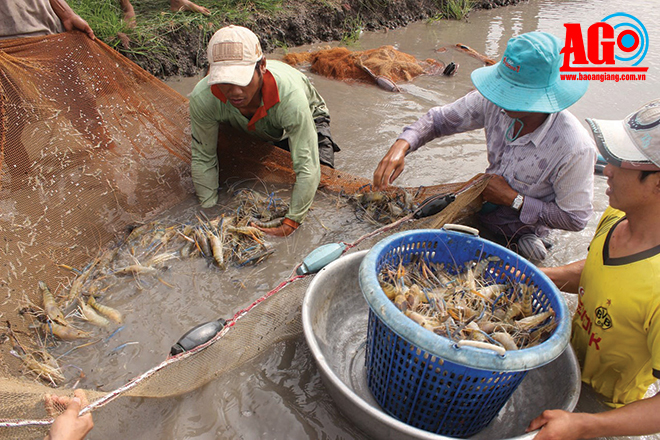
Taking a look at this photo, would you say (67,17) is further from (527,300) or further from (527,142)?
(527,300)

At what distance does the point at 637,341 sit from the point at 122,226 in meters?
3.56

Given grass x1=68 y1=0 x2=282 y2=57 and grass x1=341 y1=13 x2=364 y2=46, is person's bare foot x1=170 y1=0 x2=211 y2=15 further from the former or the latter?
grass x1=341 y1=13 x2=364 y2=46

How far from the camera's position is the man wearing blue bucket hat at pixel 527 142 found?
2.53m

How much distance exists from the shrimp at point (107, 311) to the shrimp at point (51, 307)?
0.62ft

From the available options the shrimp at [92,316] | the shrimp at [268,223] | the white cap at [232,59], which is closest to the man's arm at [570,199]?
the shrimp at [268,223]

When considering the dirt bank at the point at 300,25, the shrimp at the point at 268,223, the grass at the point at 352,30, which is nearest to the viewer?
the shrimp at the point at 268,223

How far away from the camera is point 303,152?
3.61 meters

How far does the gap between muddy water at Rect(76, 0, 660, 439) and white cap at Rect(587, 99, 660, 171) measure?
1793 mm

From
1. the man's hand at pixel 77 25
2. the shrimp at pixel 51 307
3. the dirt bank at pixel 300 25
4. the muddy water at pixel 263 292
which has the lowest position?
the muddy water at pixel 263 292

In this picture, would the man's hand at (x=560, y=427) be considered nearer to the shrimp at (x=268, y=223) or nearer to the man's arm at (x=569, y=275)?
the man's arm at (x=569, y=275)

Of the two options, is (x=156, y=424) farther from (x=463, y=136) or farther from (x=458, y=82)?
(x=458, y=82)

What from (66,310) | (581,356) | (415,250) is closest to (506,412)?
(581,356)

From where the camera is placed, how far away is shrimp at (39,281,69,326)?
2693mm

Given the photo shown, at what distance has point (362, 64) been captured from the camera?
707cm
